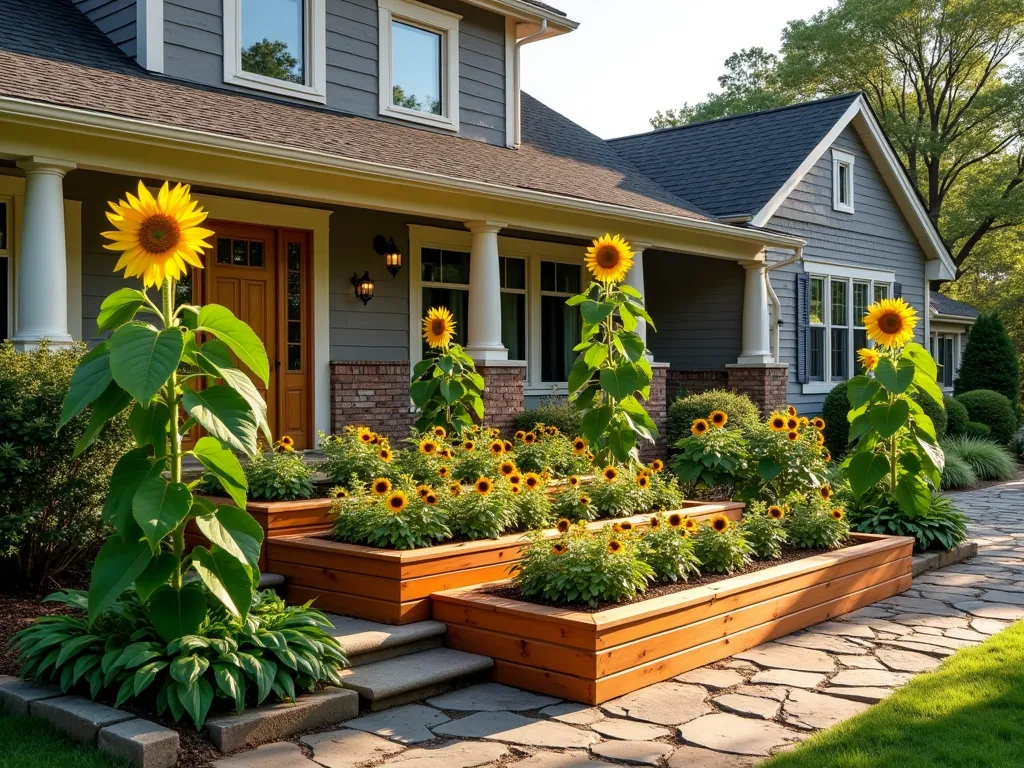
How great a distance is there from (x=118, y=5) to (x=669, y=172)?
9.81m

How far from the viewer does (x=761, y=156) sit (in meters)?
16.1

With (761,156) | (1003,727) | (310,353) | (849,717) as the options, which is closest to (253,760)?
(849,717)

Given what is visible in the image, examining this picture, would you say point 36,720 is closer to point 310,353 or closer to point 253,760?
point 253,760

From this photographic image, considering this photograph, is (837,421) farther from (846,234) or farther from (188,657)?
(188,657)

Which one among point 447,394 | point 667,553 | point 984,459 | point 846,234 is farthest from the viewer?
point 846,234

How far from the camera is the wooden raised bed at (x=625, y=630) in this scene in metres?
4.70

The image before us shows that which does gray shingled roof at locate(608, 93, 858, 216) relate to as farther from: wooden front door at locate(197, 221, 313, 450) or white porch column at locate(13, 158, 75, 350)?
white porch column at locate(13, 158, 75, 350)

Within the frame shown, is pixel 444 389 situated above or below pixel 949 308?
below

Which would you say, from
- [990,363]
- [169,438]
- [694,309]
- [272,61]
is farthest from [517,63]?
[990,363]

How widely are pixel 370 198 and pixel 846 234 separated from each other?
10.5 meters

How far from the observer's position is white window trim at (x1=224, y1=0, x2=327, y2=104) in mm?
9672

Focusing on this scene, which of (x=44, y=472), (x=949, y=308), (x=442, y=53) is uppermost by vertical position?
(x=442, y=53)

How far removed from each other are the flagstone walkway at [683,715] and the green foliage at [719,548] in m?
0.53

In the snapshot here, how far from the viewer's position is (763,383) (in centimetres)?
1416
